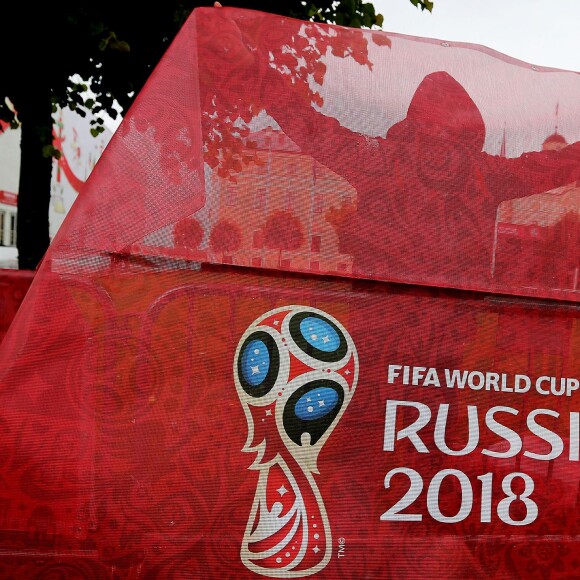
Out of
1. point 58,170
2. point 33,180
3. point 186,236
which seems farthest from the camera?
point 58,170

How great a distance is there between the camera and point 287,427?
7.25 ft

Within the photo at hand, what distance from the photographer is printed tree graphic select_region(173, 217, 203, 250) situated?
220 centimetres

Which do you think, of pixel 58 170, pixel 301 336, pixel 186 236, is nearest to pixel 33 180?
pixel 186 236

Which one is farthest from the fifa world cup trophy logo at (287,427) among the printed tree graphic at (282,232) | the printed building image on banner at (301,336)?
the printed tree graphic at (282,232)

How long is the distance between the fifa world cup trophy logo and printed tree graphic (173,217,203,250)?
0.97 ft

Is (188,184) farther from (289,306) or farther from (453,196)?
(453,196)

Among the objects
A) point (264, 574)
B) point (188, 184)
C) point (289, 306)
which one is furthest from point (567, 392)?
point (188, 184)

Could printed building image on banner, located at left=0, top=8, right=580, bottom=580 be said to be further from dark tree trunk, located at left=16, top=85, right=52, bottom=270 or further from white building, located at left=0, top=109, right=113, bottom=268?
white building, located at left=0, top=109, right=113, bottom=268

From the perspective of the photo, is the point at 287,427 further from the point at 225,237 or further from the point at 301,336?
the point at 225,237

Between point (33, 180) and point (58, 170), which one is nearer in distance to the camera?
point (33, 180)

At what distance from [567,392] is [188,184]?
4.38 ft

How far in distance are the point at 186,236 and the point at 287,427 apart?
0.63 metres

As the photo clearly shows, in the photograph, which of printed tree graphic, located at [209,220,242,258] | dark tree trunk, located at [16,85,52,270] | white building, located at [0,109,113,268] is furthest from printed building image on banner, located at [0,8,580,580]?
white building, located at [0,109,113,268]

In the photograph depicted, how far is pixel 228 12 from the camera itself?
2355 mm
